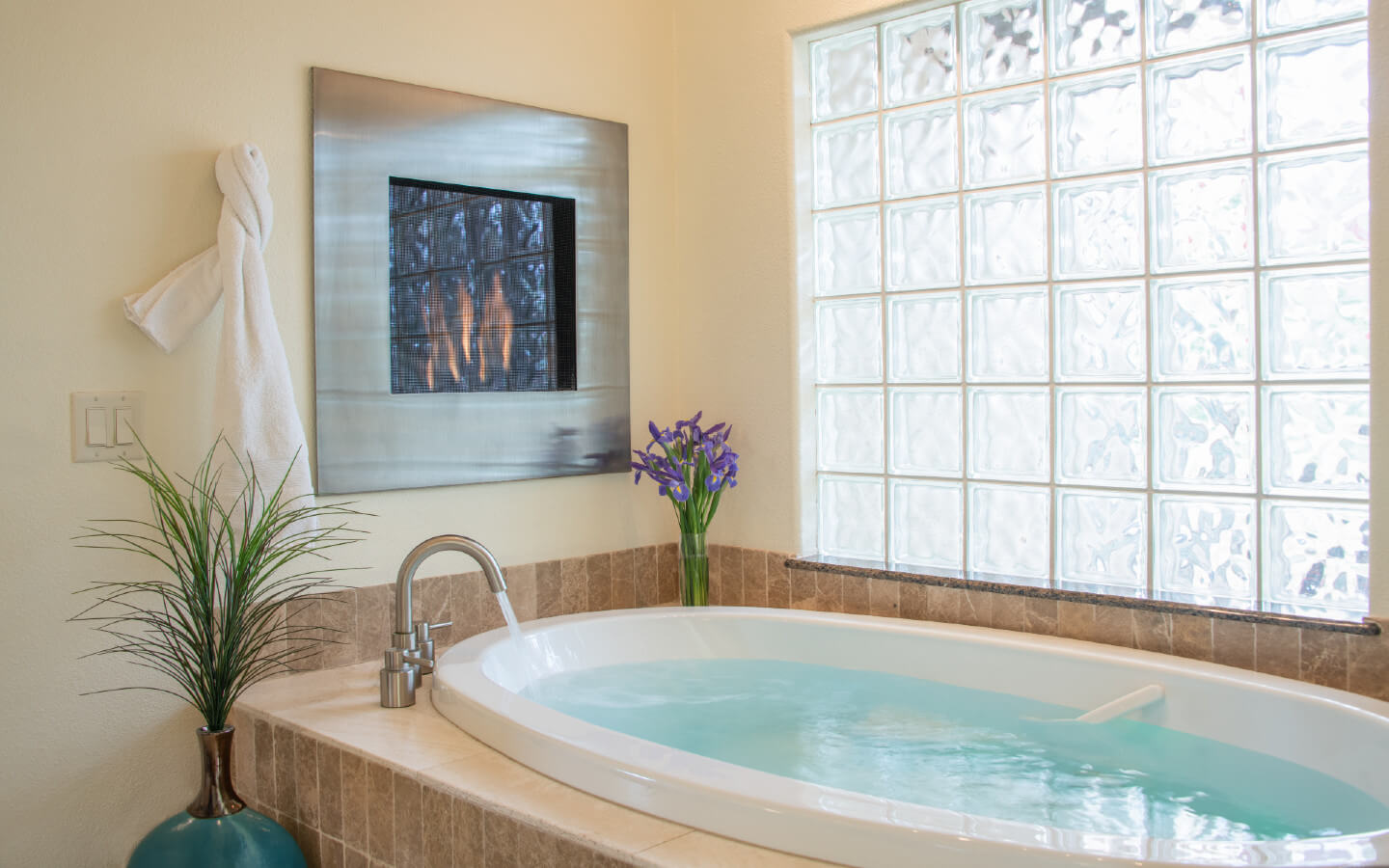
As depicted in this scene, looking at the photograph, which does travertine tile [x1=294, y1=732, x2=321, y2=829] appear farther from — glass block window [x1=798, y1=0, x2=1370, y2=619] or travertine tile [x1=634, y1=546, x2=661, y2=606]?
glass block window [x1=798, y1=0, x2=1370, y2=619]

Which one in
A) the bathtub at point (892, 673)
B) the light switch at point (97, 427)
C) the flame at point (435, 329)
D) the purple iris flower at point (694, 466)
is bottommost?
the bathtub at point (892, 673)

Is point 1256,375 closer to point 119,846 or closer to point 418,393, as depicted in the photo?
point 418,393

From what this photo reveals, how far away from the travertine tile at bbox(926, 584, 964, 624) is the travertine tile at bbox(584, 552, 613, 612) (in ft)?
2.81

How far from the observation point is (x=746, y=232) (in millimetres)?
2988

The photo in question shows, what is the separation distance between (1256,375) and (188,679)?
7.06 ft

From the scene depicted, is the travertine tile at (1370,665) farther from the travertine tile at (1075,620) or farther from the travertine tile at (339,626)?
the travertine tile at (339,626)

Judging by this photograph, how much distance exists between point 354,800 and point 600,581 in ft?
3.83

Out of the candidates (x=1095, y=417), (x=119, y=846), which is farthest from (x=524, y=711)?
(x=1095, y=417)

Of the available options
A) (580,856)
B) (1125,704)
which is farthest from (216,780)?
(1125,704)

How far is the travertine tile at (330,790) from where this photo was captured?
1.88 m

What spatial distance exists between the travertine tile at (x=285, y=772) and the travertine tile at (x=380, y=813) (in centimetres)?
26

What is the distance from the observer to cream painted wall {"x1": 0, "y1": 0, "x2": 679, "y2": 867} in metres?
2.01

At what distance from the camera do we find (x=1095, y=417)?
245 cm

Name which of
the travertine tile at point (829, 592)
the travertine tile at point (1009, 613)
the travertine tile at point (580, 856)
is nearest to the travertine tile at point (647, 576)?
the travertine tile at point (829, 592)
